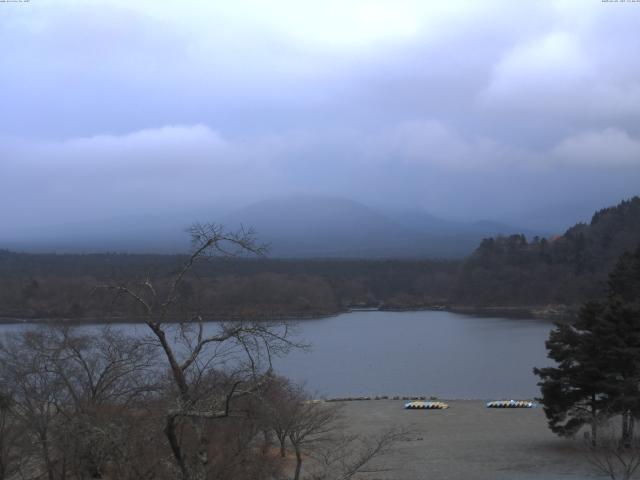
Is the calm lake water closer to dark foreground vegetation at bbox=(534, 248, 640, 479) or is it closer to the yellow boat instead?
the yellow boat

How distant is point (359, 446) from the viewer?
14234 millimetres

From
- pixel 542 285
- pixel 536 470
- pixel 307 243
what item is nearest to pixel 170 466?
pixel 536 470

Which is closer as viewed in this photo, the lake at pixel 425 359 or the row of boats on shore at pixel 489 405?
the row of boats on shore at pixel 489 405

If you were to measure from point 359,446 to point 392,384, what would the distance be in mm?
11508

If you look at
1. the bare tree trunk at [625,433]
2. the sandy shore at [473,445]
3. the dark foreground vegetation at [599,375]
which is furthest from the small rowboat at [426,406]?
the bare tree trunk at [625,433]

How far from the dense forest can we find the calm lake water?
990cm

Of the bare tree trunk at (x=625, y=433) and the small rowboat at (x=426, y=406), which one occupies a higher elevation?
the bare tree trunk at (x=625, y=433)

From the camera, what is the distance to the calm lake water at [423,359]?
24.5 metres

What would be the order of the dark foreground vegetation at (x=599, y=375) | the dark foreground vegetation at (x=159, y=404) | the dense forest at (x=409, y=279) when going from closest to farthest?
the dark foreground vegetation at (x=159, y=404), the dark foreground vegetation at (x=599, y=375), the dense forest at (x=409, y=279)

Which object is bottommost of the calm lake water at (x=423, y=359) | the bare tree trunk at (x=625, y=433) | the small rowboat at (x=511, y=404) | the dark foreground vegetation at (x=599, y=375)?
Result: the calm lake water at (x=423, y=359)

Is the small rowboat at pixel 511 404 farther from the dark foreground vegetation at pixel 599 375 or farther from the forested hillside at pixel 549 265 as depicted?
the forested hillside at pixel 549 265

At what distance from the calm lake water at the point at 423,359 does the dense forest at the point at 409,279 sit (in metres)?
9.90

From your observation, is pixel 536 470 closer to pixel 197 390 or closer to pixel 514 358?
pixel 197 390

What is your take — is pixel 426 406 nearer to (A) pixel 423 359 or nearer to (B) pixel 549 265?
(A) pixel 423 359
